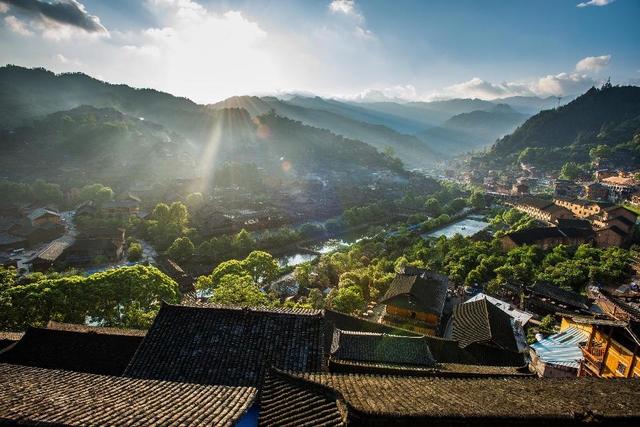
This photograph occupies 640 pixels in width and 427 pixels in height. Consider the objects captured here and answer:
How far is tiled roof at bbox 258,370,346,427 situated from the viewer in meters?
5.20

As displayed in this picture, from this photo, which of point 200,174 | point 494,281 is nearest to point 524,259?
point 494,281

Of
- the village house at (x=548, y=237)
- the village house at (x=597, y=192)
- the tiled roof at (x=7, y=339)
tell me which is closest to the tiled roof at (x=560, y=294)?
the village house at (x=548, y=237)

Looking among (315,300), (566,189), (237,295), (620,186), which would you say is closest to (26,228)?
(237,295)

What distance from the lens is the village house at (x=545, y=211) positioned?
4903cm

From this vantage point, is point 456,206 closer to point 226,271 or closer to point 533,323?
point 533,323

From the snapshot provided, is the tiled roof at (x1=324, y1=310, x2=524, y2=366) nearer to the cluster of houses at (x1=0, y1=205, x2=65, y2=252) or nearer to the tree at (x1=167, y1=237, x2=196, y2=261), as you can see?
the tree at (x1=167, y1=237, x2=196, y2=261)

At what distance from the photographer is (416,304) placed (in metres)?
21.3

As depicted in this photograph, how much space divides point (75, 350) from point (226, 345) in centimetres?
629

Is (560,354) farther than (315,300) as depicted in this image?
No

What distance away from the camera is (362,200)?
242 feet

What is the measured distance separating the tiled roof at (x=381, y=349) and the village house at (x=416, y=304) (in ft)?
21.5

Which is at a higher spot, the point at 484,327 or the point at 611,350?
the point at 611,350

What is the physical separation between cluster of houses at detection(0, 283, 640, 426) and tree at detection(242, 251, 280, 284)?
13437 millimetres

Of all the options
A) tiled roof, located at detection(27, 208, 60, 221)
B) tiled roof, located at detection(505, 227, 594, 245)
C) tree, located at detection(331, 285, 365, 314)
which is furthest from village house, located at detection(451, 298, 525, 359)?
tiled roof, located at detection(27, 208, 60, 221)
